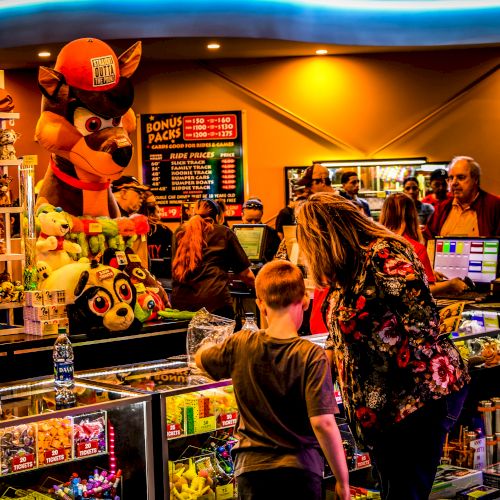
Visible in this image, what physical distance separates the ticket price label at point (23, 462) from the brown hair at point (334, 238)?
1128mm

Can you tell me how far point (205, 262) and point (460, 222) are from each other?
1.77m

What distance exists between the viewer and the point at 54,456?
3.25 meters

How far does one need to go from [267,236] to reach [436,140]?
3961mm

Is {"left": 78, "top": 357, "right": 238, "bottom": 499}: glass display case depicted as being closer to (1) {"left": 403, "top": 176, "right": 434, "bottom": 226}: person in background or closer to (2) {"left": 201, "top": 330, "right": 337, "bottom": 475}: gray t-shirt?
(2) {"left": 201, "top": 330, "right": 337, "bottom": 475}: gray t-shirt


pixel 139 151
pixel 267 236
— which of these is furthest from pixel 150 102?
pixel 267 236

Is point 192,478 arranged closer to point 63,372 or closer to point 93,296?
point 63,372

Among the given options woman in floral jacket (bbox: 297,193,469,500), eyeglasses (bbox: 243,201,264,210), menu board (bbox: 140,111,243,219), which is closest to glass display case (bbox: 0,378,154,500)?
woman in floral jacket (bbox: 297,193,469,500)

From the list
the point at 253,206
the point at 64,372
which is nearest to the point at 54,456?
the point at 64,372

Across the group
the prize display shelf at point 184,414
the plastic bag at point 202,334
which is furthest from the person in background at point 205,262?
the prize display shelf at point 184,414

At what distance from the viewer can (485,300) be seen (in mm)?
5562

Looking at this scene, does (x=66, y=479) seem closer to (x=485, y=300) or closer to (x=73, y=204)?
(x=73, y=204)

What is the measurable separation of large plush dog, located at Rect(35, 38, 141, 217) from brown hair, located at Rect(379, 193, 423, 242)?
1697 mm

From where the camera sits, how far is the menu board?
40.5ft

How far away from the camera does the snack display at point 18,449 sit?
309 cm
